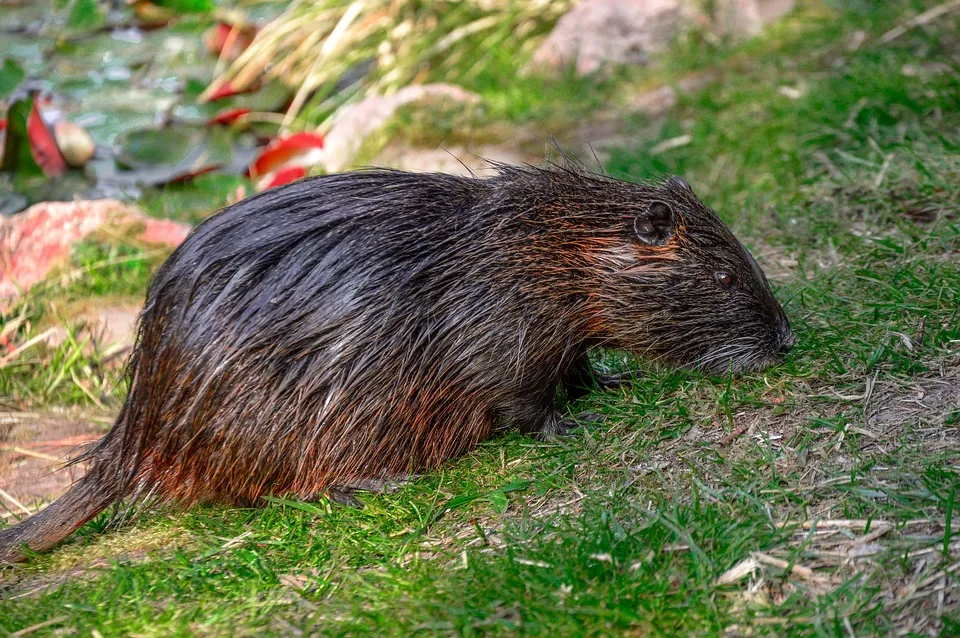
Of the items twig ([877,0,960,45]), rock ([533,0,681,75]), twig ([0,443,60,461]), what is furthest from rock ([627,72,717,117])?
twig ([0,443,60,461])

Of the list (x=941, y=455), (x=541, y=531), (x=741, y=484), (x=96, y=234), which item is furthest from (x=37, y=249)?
(x=941, y=455)

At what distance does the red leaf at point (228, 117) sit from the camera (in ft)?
25.4

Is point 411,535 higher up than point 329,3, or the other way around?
point 329,3

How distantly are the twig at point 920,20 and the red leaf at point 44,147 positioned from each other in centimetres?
560

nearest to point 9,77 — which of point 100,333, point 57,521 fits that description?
point 100,333

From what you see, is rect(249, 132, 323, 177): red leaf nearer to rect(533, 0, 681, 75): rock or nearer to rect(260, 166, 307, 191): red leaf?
rect(260, 166, 307, 191): red leaf

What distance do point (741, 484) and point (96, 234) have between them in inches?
156

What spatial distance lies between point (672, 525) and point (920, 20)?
190 inches

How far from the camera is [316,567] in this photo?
110 inches

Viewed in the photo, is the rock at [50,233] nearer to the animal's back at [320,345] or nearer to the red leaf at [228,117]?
the animal's back at [320,345]

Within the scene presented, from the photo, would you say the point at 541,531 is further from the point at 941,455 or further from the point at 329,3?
the point at 329,3

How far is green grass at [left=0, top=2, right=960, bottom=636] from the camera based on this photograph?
7.62ft

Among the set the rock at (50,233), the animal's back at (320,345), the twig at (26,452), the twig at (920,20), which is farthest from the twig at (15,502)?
the twig at (920,20)

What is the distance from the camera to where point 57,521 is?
3.14 meters
